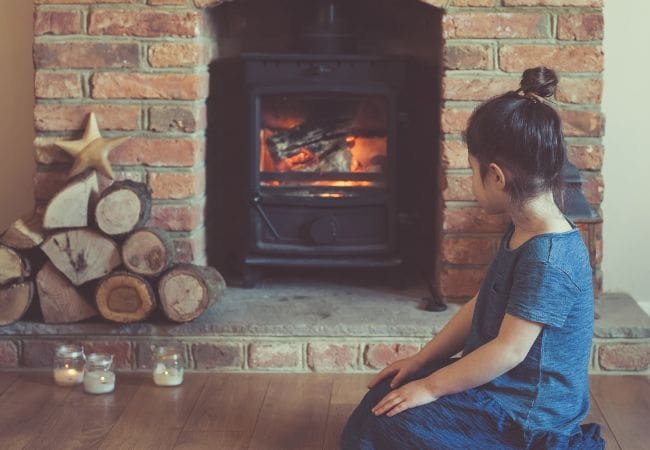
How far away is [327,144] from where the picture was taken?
2.74 m

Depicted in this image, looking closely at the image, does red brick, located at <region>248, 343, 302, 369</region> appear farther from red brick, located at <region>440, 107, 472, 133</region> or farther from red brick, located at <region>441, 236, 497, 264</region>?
red brick, located at <region>440, 107, 472, 133</region>

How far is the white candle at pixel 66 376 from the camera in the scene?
94.3 inches

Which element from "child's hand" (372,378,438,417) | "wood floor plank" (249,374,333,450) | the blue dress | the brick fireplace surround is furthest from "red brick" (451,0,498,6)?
"child's hand" (372,378,438,417)

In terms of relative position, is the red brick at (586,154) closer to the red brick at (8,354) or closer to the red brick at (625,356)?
the red brick at (625,356)

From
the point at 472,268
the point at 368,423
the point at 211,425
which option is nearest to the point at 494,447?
the point at 368,423

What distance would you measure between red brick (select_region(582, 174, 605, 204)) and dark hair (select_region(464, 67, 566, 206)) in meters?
0.86

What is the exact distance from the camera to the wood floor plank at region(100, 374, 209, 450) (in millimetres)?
2076

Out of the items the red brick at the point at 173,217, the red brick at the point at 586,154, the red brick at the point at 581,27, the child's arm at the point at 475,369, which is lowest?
the child's arm at the point at 475,369

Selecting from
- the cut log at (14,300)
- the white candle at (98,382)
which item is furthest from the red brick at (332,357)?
the cut log at (14,300)

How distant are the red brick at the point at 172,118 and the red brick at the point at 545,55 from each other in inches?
30.4

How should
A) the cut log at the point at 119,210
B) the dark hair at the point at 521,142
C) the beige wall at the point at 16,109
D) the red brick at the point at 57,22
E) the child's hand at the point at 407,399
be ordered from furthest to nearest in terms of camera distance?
the beige wall at the point at 16,109 → the red brick at the point at 57,22 → the cut log at the point at 119,210 → the child's hand at the point at 407,399 → the dark hair at the point at 521,142

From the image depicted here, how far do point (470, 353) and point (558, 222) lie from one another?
0.90 ft

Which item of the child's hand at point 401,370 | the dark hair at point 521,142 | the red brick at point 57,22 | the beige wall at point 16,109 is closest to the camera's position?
the dark hair at point 521,142

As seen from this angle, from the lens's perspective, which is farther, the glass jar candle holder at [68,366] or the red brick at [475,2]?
the red brick at [475,2]
